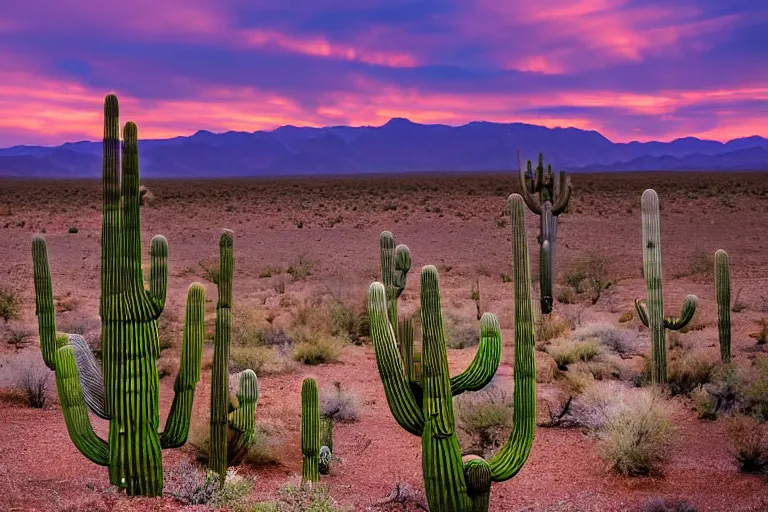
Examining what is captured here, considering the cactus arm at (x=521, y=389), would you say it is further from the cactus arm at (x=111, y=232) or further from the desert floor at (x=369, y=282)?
the cactus arm at (x=111, y=232)

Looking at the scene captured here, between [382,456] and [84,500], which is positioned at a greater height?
[84,500]

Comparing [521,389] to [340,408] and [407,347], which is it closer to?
[407,347]

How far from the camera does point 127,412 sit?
22.8ft

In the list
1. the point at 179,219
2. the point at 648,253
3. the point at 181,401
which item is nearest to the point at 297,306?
the point at 648,253

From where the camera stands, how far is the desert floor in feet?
29.0

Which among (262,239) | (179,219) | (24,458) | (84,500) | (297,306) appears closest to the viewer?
(84,500)

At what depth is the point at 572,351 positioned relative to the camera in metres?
14.2

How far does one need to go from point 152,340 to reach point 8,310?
12516 millimetres

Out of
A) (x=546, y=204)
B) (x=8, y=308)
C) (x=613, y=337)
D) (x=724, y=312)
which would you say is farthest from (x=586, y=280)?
(x=8, y=308)

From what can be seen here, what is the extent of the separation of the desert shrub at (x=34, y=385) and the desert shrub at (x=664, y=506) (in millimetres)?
8477

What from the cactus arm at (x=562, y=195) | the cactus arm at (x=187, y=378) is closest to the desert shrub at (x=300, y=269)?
the cactus arm at (x=562, y=195)

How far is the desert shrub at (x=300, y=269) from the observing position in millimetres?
26312

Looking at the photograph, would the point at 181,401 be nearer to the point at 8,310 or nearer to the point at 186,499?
the point at 186,499

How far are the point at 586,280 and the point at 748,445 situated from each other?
14.9m
